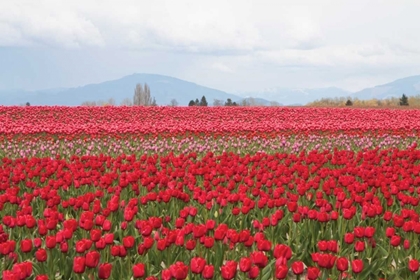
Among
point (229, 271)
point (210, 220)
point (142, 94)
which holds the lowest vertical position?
point (229, 271)

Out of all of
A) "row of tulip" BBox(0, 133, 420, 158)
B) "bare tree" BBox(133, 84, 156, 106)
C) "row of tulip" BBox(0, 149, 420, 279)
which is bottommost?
"row of tulip" BBox(0, 149, 420, 279)

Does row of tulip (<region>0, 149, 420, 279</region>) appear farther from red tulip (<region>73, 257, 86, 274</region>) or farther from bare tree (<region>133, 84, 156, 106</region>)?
bare tree (<region>133, 84, 156, 106</region>)

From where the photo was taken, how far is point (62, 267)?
5.20m

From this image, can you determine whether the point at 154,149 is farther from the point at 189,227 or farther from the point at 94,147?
the point at 189,227

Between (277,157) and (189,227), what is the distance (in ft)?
19.4

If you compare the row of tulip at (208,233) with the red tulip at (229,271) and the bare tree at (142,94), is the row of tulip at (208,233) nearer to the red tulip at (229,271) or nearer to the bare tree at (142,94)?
the red tulip at (229,271)

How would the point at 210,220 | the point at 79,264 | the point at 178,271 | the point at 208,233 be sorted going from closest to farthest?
the point at 178,271 → the point at 79,264 → the point at 210,220 → the point at 208,233

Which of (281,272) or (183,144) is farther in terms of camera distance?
(183,144)

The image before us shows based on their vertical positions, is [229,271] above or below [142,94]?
below

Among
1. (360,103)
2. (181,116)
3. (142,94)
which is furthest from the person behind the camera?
(142,94)

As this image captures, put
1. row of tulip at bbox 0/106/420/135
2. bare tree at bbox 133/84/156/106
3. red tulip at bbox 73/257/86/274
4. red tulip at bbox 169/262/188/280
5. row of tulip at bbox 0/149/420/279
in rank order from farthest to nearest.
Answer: bare tree at bbox 133/84/156/106
row of tulip at bbox 0/106/420/135
row of tulip at bbox 0/149/420/279
red tulip at bbox 73/257/86/274
red tulip at bbox 169/262/188/280

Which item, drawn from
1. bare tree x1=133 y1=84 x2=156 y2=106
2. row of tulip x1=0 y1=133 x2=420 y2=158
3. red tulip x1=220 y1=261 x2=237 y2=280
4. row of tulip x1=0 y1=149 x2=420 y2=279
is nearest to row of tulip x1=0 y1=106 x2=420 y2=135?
row of tulip x1=0 y1=133 x2=420 y2=158

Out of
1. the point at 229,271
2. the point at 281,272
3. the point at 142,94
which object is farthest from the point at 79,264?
the point at 142,94

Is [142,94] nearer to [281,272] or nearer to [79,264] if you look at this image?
[79,264]
